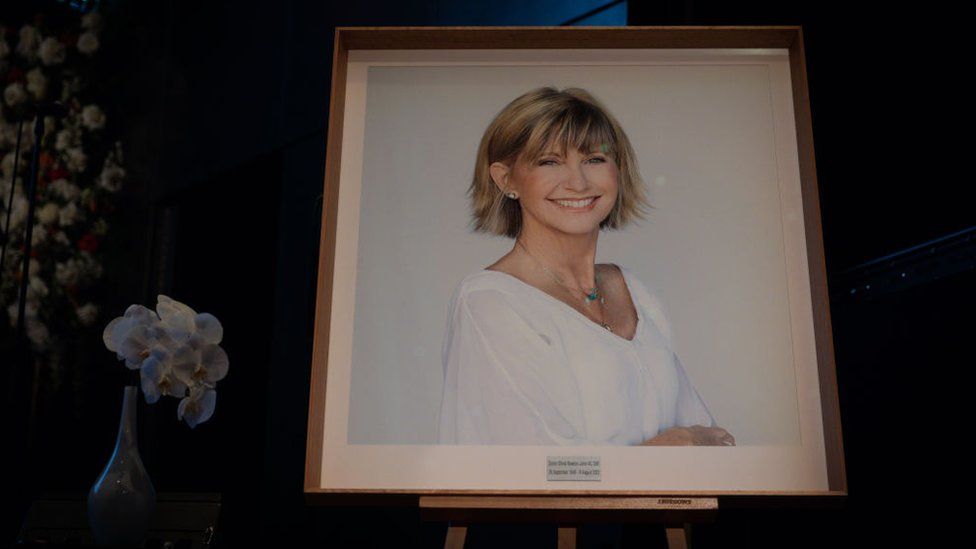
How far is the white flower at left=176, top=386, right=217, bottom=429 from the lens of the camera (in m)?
1.98

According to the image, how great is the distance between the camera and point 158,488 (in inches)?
115

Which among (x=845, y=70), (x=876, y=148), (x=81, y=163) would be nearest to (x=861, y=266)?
(x=876, y=148)

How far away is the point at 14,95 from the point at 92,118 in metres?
0.30

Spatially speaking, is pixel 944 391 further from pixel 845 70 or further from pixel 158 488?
pixel 158 488

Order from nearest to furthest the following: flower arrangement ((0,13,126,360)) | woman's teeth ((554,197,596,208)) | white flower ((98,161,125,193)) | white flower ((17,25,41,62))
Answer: woman's teeth ((554,197,596,208)), flower arrangement ((0,13,126,360)), white flower ((98,161,125,193)), white flower ((17,25,41,62))

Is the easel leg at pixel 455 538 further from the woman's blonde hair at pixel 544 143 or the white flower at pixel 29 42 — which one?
the white flower at pixel 29 42

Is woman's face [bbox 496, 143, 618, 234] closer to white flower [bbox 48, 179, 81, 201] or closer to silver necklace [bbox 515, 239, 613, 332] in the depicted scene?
silver necklace [bbox 515, 239, 613, 332]

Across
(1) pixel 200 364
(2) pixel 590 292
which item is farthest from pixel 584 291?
(1) pixel 200 364

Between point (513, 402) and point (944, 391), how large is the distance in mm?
858

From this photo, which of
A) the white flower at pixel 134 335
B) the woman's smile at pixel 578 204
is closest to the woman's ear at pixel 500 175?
the woman's smile at pixel 578 204

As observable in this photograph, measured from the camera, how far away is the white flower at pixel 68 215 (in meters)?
3.29

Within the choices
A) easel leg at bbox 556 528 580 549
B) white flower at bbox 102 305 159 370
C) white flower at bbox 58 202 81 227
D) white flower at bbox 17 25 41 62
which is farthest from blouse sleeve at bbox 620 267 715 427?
white flower at bbox 17 25 41 62

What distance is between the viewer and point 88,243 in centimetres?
331

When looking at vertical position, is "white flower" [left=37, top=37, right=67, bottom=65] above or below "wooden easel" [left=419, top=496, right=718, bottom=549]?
above
